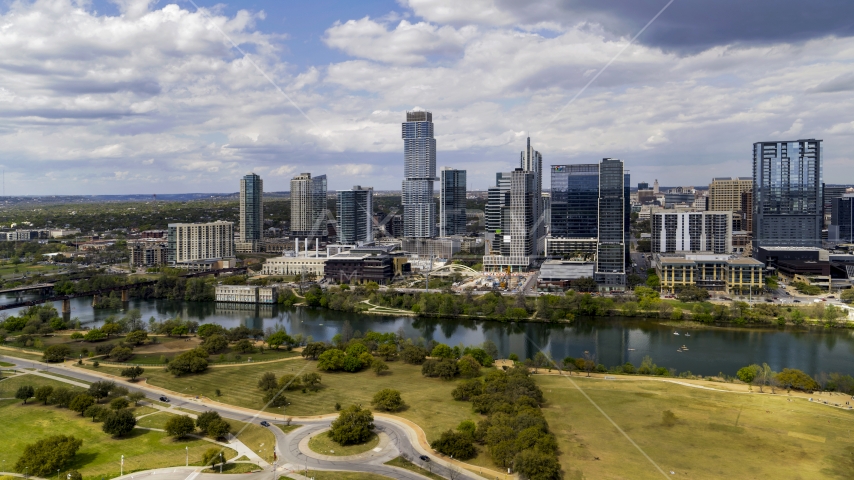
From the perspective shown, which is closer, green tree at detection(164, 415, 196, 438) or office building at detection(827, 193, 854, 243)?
green tree at detection(164, 415, 196, 438)

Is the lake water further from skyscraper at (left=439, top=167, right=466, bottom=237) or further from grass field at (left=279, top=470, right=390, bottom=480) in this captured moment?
skyscraper at (left=439, top=167, right=466, bottom=237)

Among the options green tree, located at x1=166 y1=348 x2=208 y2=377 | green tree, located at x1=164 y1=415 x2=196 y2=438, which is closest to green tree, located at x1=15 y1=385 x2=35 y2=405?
green tree, located at x1=166 y1=348 x2=208 y2=377

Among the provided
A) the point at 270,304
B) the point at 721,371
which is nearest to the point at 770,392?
the point at 721,371

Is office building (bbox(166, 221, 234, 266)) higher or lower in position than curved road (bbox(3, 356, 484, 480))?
higher

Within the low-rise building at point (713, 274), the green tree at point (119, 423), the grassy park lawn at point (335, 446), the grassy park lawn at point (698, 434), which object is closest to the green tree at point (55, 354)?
the green tree at point (119, 423)

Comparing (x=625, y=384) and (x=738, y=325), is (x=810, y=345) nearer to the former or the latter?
(x=738, y=325)
